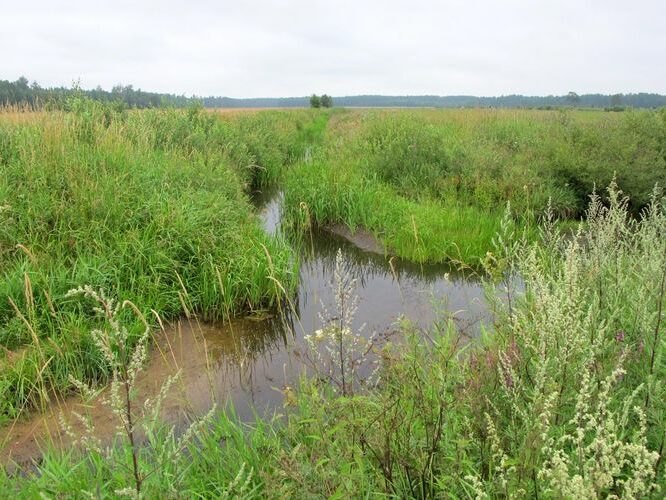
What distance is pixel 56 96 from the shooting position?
9.58 metres

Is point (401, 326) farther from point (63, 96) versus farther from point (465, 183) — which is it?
point (63, 96)

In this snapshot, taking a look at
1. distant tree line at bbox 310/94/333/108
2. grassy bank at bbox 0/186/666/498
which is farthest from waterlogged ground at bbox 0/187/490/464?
distant tree line at bbox 310/94/333/108

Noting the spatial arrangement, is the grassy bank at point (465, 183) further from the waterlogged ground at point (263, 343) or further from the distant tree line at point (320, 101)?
the distant tree line at point (320, 101)

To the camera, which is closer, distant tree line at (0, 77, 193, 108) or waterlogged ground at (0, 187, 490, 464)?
waterlogged ground at (0, 187, 490, 464)

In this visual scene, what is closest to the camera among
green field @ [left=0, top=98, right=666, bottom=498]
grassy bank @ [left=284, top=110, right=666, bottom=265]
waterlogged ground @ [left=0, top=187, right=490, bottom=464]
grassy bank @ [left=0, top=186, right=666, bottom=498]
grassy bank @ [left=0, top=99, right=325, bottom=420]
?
grassy bank @ [left=0, top=186, right=666, bottom=498]

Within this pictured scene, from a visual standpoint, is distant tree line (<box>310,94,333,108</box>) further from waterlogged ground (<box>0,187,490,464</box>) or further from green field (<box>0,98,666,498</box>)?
waterlogged ground (<box>0,187,490,464</box>)

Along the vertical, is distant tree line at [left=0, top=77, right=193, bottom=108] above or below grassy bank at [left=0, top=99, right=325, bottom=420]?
above

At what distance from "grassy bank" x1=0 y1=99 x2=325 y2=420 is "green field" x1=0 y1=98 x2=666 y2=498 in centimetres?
3

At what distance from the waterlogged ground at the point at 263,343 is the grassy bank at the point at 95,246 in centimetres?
32

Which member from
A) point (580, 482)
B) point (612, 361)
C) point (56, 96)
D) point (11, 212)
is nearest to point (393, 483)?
point (580, 482)

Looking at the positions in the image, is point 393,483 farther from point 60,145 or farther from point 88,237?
point 60,145

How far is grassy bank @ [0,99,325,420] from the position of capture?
15.4ft

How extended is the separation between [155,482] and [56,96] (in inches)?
376

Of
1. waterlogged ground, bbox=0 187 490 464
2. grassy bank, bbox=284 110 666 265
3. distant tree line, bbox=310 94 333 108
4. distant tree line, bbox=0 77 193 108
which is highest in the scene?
distant tree line, bbox=310 94 333 108
